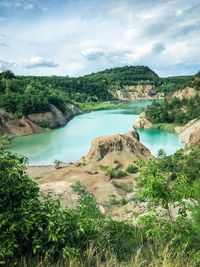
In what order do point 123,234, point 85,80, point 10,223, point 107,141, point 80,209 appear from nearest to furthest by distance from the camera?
1. point 10,223
2. point 80,209
3. point 123,234
4. point 107,141
5. point 85,80

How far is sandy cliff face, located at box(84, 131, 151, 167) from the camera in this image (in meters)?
54.9

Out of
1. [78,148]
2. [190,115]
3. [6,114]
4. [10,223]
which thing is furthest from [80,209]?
[190,115]

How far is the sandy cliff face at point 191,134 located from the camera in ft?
212

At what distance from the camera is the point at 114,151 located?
56.0m

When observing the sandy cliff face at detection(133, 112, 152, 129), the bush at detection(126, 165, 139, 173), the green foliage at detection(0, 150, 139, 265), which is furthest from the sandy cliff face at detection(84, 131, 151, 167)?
the green foliage at detection(0, 150, 139, 265)

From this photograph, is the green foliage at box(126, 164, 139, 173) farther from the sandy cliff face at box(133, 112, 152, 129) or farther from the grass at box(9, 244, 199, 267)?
the sandy cliff face at box(133, 112, 152, 129)

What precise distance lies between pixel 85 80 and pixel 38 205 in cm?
18331

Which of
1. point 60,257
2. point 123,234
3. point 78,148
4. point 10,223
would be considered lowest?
point 78,148

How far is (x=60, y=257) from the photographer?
22.0 ft

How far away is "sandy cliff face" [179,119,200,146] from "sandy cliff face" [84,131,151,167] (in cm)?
1056

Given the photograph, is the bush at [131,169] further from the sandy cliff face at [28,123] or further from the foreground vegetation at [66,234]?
the foreground vegetation at [66,234]

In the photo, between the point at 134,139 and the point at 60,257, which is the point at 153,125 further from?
the point at 60,257

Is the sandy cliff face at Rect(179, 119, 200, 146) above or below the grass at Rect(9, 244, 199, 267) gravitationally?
below

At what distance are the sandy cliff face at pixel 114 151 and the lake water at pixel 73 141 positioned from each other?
646 cm
